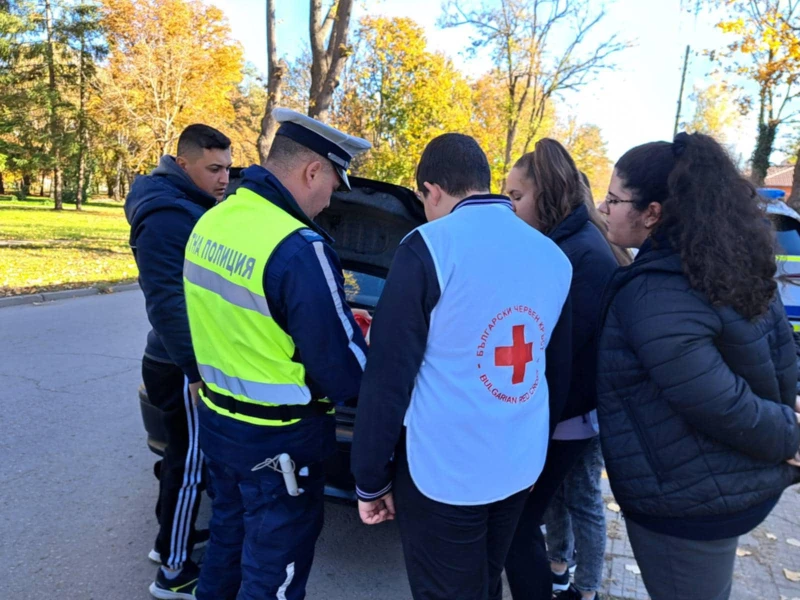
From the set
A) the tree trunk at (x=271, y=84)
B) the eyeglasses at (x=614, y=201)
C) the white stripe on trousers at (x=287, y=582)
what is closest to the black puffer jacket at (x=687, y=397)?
the eyeglasses at (x=614, y=201)

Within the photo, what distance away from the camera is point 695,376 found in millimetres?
1566

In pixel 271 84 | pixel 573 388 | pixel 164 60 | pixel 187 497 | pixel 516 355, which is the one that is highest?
pixel 164 60

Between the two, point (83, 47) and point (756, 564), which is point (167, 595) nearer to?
point (756, 564)

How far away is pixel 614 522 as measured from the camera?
381 cm

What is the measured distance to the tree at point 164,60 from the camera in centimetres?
2342

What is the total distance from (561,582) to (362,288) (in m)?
2.20

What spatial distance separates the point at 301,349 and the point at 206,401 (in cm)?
59

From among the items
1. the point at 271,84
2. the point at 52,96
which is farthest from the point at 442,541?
the point at 52,96

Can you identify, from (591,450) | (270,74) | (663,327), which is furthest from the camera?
(270,74)

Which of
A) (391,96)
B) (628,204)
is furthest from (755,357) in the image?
(391,96)

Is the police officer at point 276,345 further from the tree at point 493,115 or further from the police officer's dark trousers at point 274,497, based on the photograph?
the tree at point 493,115

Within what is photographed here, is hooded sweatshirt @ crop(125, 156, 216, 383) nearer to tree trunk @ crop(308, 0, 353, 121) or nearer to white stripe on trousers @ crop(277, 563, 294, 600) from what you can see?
white stripe on trousers @ crop(277, 563, 294, 600)

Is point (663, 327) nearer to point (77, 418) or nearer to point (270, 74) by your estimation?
point (77, 418)

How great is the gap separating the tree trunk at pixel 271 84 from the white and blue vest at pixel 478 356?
8454 millimetres
